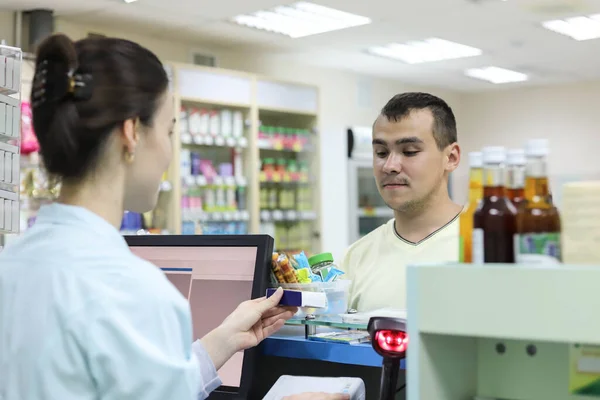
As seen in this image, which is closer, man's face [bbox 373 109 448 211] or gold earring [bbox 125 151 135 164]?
gold earring [bbox 125 151 135 164]

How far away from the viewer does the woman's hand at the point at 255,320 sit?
1702 mm

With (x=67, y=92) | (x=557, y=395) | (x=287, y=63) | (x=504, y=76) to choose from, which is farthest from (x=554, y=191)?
(x=504, y=76)

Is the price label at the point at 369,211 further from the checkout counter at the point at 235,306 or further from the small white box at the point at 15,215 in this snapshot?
the checkout counter at the point at 235,306

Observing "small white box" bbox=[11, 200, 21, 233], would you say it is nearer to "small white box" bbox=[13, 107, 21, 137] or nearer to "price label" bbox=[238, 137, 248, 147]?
"small white box" bbox=[13, 107, 21, 137]

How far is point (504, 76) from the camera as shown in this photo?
33.8 ft

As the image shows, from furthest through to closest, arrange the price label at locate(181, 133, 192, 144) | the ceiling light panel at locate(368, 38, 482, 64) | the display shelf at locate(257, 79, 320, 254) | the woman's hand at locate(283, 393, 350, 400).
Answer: the ceiling light panel at locate(368, 38, 482, 64) → the display shelf at locate(257, 79, 320, 254) → the price label at locate(181, 133, 192, 144) → the woman's hand at locate(283, 393, 350, 400)

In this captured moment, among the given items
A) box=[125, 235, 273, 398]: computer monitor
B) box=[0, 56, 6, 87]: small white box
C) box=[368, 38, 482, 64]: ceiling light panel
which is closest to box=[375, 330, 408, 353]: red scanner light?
box=[125, 235, 273, 398]: computer monitor

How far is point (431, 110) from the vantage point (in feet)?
9.35

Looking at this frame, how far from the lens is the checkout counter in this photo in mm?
1807

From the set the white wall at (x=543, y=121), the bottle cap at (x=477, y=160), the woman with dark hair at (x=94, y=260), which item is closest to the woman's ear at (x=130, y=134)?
the woman with dark hair at (x=94, y=260)

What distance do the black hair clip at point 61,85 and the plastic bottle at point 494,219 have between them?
694mm

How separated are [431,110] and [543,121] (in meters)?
8.86

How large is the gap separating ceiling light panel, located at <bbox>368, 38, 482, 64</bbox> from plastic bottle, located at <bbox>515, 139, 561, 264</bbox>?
22.6ft

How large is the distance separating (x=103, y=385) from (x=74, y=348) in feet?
0.25
